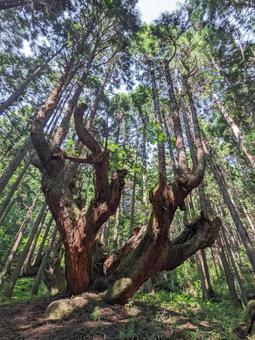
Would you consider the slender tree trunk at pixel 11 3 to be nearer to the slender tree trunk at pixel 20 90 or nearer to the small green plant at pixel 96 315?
the slender tree trunk at pixel 20 90

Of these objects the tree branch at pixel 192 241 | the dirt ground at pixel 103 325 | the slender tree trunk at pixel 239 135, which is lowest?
the dirt ground at pixel 103 325

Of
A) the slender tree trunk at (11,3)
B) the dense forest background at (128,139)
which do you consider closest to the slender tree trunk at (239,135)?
the dense forest background at (128,139)

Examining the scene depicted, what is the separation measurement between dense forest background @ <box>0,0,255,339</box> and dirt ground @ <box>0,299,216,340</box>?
4.7 inches

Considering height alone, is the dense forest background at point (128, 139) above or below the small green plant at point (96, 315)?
above

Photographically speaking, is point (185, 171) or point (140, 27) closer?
point (185, 171)

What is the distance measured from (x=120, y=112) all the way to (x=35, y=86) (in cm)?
772

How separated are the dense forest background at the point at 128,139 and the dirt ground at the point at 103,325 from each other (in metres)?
0.12

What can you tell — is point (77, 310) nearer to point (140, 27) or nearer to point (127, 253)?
point (127, 253)

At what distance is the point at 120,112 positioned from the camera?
795 inches

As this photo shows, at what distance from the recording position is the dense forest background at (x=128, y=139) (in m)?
6.09

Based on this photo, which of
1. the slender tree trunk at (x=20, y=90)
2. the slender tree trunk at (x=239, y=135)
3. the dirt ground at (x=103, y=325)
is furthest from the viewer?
the slender tree trunk at (x=239, y=135)

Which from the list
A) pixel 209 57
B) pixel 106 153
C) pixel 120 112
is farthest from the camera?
pixel 120 112

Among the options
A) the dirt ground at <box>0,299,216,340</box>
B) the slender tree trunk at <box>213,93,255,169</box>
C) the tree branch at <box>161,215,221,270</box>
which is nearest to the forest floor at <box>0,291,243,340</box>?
the dirt ground at <box>0,299,216,340</box>

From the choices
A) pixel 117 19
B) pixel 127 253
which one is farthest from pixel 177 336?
pixel 117 19
